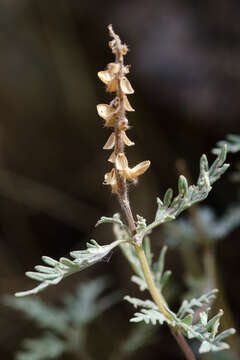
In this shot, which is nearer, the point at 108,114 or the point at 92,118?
the point at 108,114

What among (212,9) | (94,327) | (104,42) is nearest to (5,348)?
(94,327)

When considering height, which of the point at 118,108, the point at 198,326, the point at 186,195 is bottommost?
the point at 198,326

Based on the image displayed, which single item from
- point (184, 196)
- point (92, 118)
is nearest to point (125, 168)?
point (184, 196)

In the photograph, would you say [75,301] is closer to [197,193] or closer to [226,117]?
[197,193]

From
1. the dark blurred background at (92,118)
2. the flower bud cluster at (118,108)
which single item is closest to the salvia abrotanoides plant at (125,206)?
the flower bud cluster at (118,108)

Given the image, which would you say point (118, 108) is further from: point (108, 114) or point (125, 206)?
point (125, 206)

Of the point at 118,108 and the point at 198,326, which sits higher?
the point at 118,108
